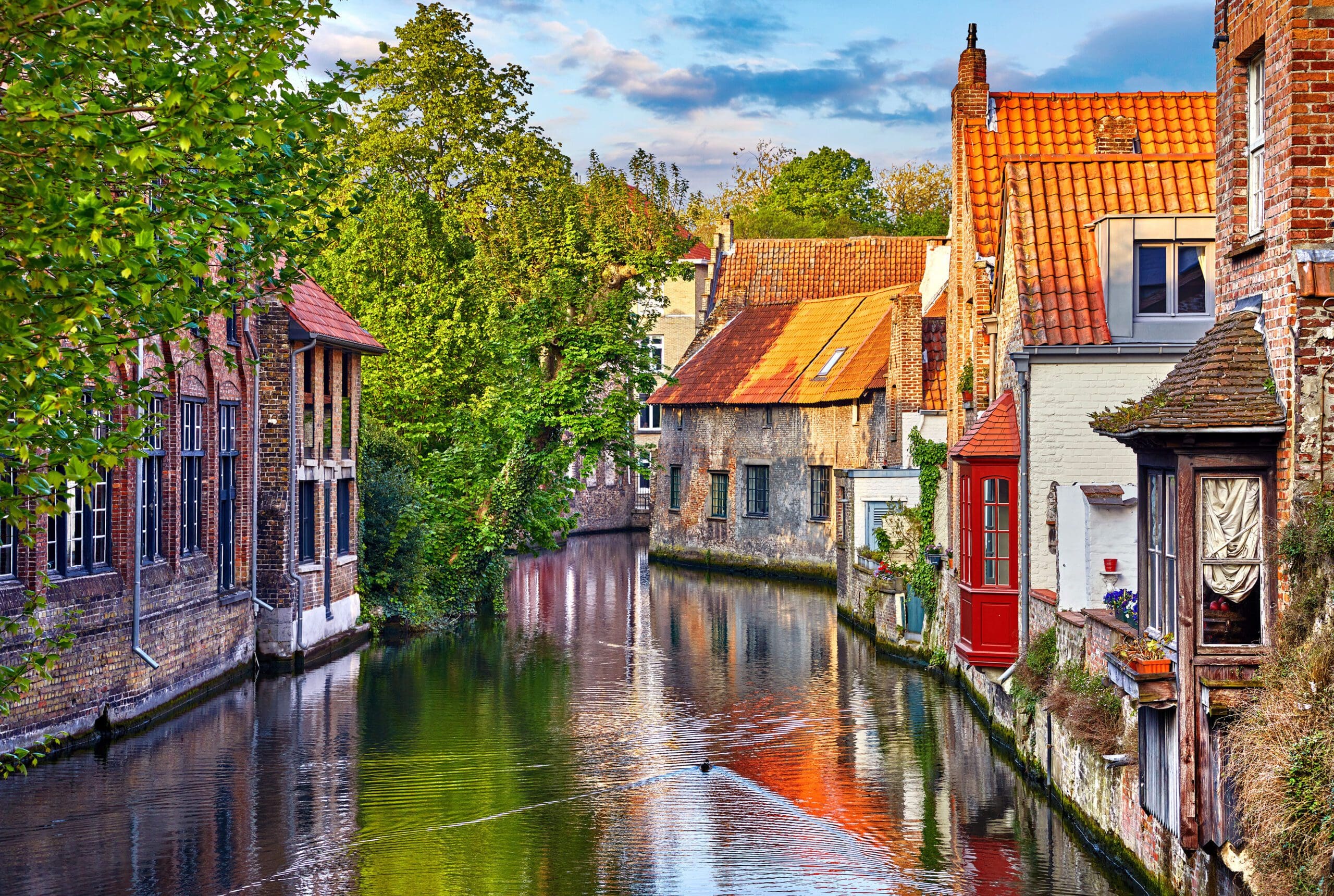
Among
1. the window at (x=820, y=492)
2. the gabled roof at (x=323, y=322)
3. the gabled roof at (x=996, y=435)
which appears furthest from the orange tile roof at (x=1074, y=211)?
the window at (x=820, y=492)

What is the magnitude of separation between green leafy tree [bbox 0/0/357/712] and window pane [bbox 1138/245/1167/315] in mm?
11547

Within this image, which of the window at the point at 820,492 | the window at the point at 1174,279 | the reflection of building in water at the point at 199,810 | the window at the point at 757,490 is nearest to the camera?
the reflection of building in water at the point at 199,810

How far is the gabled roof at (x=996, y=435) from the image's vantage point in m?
19.0

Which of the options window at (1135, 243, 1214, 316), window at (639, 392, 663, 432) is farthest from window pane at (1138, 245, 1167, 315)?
window at (639, 392, 663, 432)

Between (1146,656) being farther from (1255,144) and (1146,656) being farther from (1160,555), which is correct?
(1255,144)

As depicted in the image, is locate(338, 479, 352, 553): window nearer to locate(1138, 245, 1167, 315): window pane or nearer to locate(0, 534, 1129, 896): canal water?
locate(0, 534, 1129, 896): canal water

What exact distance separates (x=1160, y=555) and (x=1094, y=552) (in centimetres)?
420

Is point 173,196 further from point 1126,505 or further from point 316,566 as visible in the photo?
point 316,566

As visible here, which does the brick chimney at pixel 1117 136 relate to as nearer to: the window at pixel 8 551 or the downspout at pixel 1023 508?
the downspout at pixel 1023 508

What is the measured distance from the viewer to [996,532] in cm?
1950

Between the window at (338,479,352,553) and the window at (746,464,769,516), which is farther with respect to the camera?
the window at (746,464,769,516)

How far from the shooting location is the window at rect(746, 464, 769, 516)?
41375mm

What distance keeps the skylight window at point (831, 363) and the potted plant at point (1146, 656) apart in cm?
2837

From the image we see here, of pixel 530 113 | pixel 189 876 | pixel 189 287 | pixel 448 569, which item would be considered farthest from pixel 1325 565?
pixel 530 113
